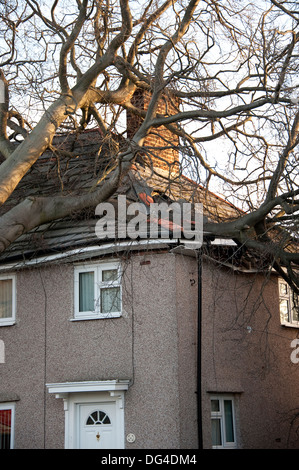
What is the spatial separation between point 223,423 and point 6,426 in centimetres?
439

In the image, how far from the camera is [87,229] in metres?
15.5

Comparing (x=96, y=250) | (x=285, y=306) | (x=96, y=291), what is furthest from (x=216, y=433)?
(x=96, y=250)

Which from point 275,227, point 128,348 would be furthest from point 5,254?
point 275,227

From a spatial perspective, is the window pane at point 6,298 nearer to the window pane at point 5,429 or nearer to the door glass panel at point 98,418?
the window pane at point 5,429

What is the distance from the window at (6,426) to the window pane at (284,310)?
6539mm

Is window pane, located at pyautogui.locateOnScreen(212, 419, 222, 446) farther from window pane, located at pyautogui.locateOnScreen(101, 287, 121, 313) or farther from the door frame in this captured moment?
window pane, located at pyautogui.locateOnScreen(101, 287, 121, 313)

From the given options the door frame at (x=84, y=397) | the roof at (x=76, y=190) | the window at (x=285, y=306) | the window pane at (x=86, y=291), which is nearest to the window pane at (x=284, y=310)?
the window at (x=285, y=306)

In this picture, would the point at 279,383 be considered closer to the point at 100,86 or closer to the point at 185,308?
the point at 185,308

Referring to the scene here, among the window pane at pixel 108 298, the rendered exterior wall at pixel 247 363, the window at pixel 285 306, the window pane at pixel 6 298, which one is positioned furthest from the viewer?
the window at pixel 285 306

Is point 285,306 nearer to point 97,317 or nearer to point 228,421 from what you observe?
point 228,421

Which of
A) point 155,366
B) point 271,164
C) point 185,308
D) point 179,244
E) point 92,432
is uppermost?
point 271,164

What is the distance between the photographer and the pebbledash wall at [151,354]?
14078 mm

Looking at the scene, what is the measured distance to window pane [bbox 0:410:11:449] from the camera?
49.6ft

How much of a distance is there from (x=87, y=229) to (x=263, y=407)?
5374mm
